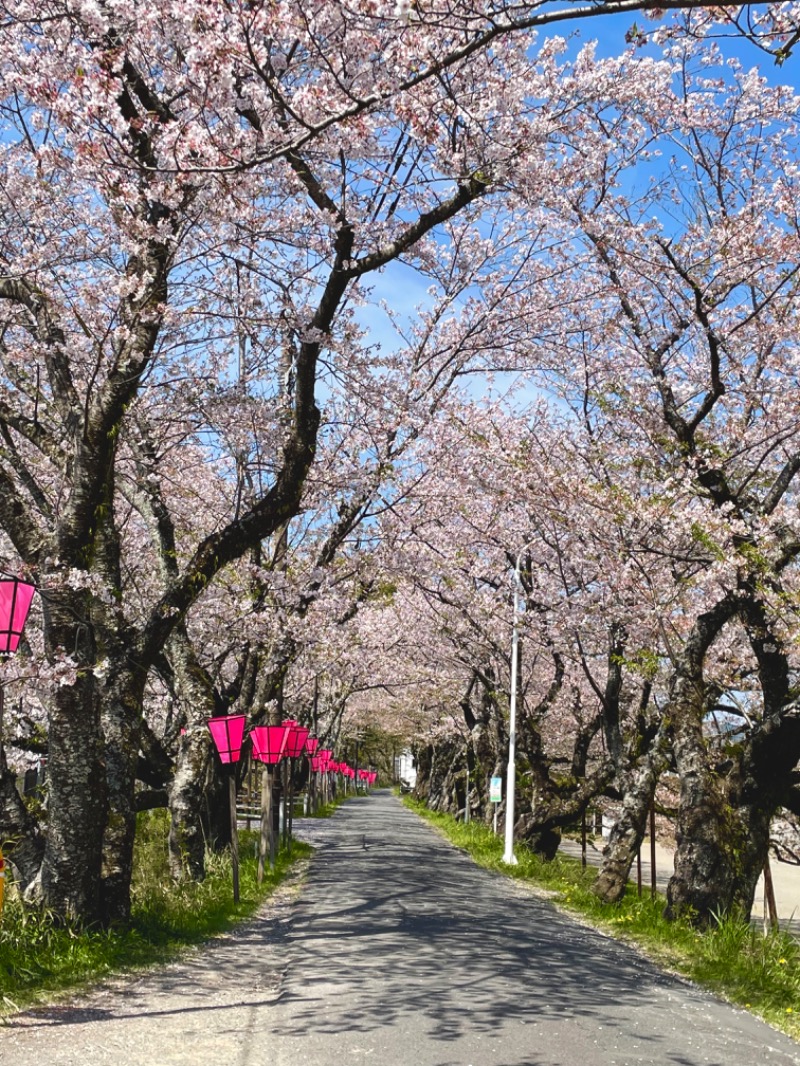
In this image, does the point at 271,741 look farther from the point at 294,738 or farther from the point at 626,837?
the point at 626,837

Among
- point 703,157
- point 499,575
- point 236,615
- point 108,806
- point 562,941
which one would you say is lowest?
point 562,941

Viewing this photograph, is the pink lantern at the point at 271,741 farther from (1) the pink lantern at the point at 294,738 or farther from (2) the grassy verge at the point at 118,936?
(2) the grassy verge at the point at 118,936

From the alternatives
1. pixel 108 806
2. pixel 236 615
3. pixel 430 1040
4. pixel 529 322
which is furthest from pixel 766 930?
pixel 236 615

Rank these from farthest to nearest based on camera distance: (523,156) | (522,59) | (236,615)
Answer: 1. (236,615)
2. (522,59)
3. (523,156)

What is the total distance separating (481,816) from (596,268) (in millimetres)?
26445

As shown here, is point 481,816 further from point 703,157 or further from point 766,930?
point 703,157

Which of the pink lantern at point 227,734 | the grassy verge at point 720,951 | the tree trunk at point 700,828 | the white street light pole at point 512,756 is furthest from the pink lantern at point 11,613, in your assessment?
the white street light pole at point 512,756

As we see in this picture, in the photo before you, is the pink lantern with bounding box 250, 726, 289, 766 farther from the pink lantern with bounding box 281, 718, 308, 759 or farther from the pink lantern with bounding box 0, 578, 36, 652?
the pink lantern with bounding box 0, 578, 36, 652

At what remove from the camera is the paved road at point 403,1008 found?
573 centimetres

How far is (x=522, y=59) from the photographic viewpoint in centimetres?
884

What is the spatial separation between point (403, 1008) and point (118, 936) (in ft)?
10.1

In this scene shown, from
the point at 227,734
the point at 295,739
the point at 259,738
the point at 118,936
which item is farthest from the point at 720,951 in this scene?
the point at 295,739

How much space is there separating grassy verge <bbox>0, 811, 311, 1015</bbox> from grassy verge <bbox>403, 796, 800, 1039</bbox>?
4.46 meters

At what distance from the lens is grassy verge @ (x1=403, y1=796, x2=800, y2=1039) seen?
800 centimetres
